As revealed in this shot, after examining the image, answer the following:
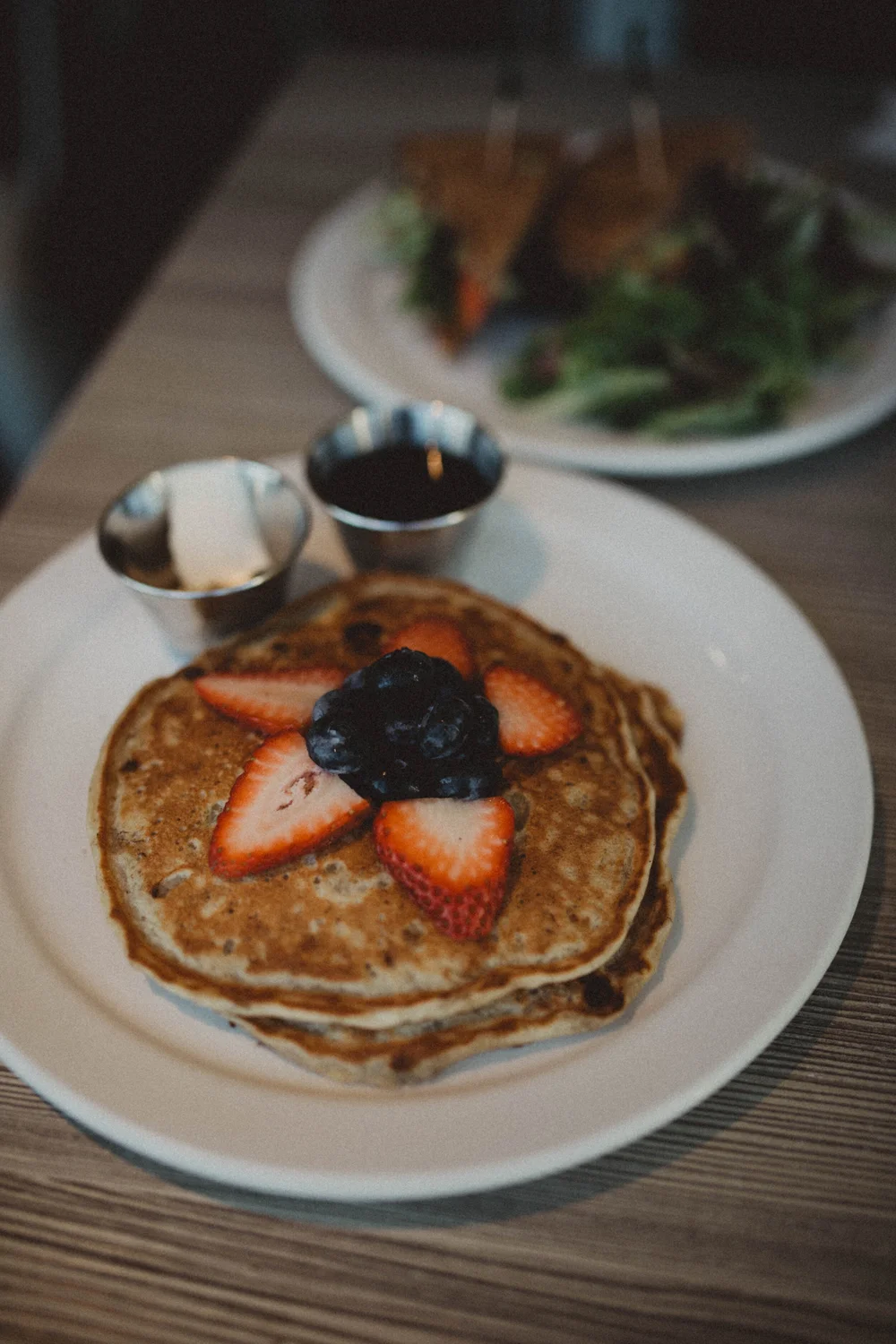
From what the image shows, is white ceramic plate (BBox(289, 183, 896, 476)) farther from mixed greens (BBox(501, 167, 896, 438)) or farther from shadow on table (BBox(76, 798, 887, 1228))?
shadow on table (BBox(76, 798, 887, 1228))

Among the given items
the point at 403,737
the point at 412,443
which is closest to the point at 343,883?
the point at 403,737

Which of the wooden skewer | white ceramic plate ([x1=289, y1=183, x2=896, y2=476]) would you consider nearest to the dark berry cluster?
white ceramic plate ([x1=289, y1=183, x2=896, y2=476])

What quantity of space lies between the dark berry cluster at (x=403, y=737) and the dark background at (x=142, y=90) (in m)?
2.76

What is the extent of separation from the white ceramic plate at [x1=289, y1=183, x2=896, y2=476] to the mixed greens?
57 mm

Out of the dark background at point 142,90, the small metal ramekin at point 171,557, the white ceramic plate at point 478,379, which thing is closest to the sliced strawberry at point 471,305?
the white ceramic plate at point 478,379

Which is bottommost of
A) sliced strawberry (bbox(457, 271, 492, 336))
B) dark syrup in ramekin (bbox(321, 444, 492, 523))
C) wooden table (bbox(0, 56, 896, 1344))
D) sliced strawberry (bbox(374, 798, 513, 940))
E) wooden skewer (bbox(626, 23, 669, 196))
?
wooden table (bbox(0, 56, 896, 1344))

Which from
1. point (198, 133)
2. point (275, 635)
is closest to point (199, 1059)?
point (275, 635)

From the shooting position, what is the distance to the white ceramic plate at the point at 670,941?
1072 millimetres

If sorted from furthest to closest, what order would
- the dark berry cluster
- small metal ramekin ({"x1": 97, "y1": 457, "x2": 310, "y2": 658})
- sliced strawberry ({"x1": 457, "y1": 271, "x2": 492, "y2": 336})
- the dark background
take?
the dark background, sliced strawberry ({"x1": 457, "y1": 271, "x2": 492, "y2": 336}), small metal ramekin ({"x1": 97, "y1": 457, "x2": 310, "y2": 658}), the dark berry cluster

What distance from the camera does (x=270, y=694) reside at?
57.9 inches

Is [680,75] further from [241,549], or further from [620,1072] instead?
[620,1072]

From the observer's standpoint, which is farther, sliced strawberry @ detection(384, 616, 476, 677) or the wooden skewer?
the wooden skewer

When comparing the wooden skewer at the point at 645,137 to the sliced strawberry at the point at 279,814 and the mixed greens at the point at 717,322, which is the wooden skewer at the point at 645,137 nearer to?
the mixed greens at the point at 717,322

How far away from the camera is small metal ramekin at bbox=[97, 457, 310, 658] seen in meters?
1.63
